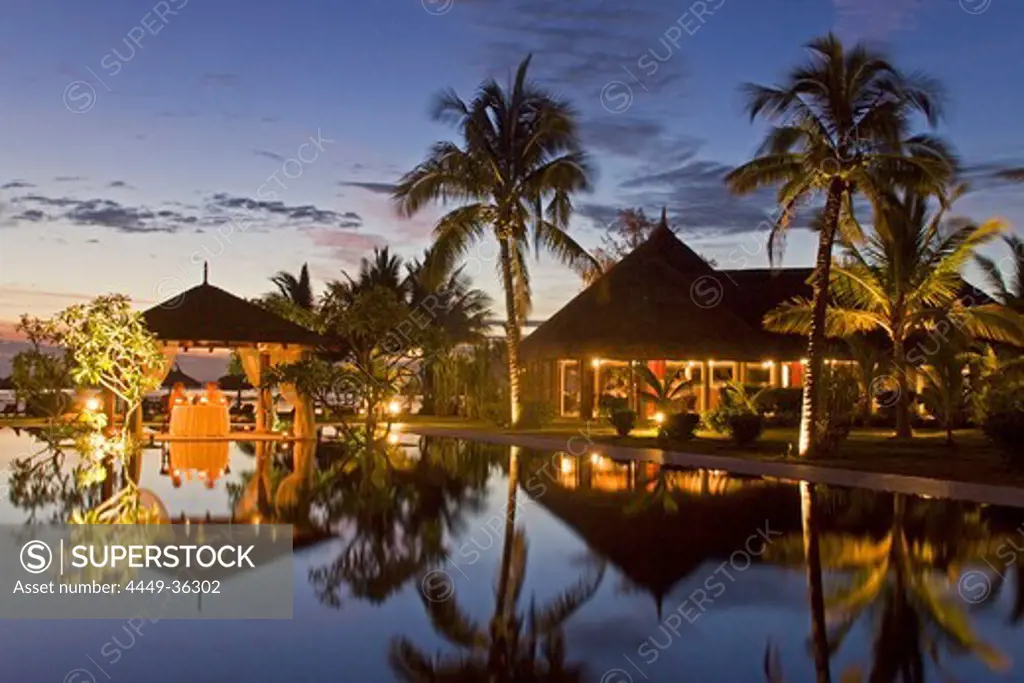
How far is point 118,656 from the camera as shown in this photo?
671 cm

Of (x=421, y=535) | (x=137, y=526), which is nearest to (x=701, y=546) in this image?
(x=421, y=535)

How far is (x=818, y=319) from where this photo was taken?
66.6 ft

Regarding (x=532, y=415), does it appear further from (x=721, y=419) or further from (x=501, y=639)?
(x=501, y=639)

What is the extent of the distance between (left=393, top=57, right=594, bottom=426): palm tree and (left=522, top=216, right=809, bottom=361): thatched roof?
2.74 meters

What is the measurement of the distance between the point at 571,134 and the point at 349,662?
902 inches

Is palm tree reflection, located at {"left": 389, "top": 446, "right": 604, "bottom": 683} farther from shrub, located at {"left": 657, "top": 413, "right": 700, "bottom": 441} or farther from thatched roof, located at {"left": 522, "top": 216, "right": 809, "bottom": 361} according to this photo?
thatched roof, located at {"left": 522, "top": 216, "right": 809, "bottom": 361}

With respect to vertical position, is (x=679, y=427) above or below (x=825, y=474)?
above

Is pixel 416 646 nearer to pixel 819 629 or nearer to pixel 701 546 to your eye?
pixel 819 629

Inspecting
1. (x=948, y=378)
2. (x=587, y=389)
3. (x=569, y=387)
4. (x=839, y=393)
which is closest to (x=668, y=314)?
(x=587, y=389)

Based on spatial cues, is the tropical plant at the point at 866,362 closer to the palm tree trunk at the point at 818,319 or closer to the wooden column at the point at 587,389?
the wooden column at the point at 587,389

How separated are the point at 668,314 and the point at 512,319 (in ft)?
21.8

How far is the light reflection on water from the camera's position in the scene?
21.8 ft

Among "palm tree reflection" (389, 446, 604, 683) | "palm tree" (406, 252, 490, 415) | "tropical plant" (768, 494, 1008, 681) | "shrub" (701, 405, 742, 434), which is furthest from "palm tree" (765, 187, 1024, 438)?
"palm tree" (406, 252, 490, 415)

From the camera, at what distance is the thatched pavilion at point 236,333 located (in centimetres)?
2697
